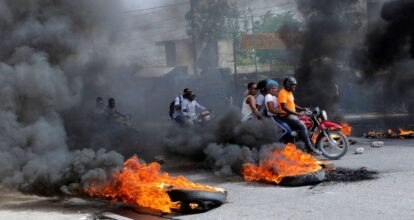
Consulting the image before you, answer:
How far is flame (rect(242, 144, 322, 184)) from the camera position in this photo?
8.52 metres

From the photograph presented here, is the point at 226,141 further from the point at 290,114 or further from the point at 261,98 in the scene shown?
the point at 290,114

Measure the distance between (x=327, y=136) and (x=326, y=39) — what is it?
1181 cm

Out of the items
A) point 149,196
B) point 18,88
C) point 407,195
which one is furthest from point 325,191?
point 18,88

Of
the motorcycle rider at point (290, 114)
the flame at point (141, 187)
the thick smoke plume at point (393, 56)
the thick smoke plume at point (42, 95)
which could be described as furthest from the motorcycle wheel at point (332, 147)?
the thick smoke plume at point (393, 56)

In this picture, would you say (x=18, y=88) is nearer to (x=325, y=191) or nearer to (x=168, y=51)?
(x=325, y=191)

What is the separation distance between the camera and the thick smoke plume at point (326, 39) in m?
21.2

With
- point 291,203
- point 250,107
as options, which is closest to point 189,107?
point 250,107

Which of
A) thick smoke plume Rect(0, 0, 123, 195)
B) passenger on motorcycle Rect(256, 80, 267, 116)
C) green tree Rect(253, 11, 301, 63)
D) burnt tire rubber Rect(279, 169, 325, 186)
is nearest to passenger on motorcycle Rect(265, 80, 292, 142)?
passenger on motorcycle Rect(256, 80, 267, 116)

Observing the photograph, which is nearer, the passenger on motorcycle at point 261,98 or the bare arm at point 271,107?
the bare arm at point 271,107

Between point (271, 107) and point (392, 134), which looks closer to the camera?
point (271, 107)

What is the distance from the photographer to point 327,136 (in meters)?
10.6

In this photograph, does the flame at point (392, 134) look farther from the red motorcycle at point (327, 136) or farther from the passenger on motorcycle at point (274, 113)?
the passenger on motorcycle at point (274, 113)

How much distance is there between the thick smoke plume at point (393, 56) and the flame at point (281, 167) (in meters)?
10.8

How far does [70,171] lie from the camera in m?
8.15
